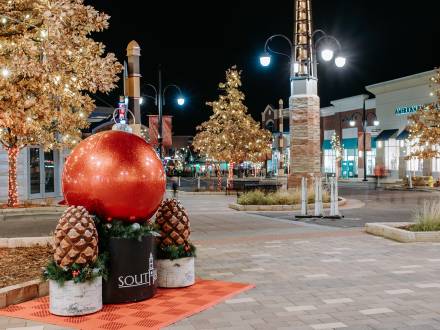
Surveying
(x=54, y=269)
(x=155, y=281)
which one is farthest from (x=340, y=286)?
(x=54, y=269)

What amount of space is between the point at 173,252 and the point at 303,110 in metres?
18.2

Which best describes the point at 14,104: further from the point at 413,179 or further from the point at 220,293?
the point at 413,179

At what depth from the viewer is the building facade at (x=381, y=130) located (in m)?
50.8

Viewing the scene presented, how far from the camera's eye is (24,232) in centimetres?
1538

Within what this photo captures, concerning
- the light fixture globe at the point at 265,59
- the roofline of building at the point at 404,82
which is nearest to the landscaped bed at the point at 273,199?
the light fixture globe at the point at 265,59

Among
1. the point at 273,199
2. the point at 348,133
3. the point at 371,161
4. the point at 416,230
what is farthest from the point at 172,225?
the point at 348,133

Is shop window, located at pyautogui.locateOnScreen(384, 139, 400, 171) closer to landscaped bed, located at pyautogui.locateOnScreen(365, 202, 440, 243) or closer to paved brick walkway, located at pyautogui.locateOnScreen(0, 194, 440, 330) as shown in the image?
landscaped bed, located at pyautogui.locateOnScreen(365, 202, 440, 243)

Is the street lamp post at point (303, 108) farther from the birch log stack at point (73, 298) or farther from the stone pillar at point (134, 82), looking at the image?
the birch log stack at point (73, 298)

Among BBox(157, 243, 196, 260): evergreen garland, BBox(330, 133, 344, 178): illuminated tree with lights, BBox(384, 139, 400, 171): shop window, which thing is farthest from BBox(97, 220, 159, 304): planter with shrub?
BBox(330, 133, 344, 178): illuminated tree with lights

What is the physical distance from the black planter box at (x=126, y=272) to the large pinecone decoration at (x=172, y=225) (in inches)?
33.7

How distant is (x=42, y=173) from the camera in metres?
30.2

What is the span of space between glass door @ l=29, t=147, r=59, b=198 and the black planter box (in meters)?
23.6

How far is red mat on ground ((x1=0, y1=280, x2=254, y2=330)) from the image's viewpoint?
6.44m

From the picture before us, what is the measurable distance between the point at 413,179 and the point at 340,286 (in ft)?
113
